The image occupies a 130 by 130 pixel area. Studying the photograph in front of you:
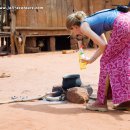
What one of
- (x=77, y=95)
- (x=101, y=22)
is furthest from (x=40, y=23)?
(x=101, y=22)

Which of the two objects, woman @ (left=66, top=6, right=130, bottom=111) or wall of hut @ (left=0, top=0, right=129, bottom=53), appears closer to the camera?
woman @ (left=66, top=6, right=130, bottom=111)

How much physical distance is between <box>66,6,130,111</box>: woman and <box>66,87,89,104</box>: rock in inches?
21.1

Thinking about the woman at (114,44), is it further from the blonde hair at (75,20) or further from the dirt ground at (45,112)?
the dirt ground at (45,112)

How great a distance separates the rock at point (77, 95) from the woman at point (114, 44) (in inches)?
21.1

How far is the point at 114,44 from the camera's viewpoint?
200 inches

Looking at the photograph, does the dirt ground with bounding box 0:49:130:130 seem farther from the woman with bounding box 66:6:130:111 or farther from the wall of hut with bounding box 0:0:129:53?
the wall of hut with bounding box 0:0:129:53

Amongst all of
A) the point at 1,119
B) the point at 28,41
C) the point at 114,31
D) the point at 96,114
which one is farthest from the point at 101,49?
the point at 28,41

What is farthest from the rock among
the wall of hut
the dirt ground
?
the wall of hut

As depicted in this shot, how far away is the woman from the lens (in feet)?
16.6

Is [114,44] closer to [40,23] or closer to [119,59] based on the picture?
[119,59]

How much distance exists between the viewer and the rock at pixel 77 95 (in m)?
5.67

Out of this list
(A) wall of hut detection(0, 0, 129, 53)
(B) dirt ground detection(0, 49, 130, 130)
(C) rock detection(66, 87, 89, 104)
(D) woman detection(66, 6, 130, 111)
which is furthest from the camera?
(A) wall of hut detection(0, 0, 129, 53)

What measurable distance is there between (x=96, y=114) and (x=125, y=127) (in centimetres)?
71

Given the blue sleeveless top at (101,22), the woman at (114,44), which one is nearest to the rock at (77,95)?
the woman at (114,44)
